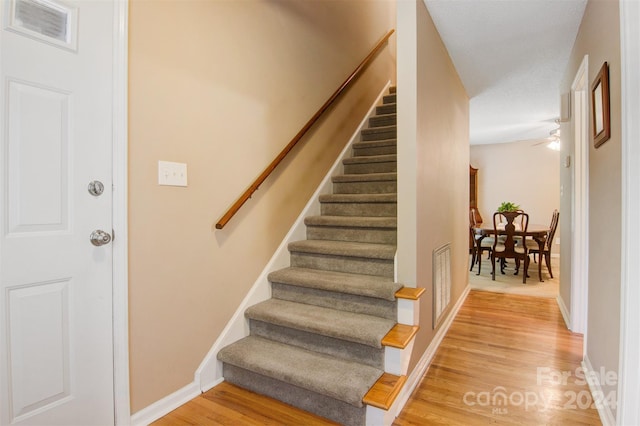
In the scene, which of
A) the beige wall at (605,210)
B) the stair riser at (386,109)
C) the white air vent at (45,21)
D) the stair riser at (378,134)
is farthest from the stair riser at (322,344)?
the stair riser at (386,109)

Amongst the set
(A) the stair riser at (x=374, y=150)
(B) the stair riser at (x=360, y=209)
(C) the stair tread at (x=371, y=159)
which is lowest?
(B) the stair riser at (x=360, y=209)

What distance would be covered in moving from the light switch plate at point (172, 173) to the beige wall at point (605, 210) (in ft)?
6.88

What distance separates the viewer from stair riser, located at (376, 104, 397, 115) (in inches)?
166

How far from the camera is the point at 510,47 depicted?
110 inches

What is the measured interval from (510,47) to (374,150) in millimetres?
1502

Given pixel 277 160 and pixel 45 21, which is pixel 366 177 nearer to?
pixel 277 160

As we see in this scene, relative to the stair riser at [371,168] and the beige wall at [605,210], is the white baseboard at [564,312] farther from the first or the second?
the stair riser at [371,168]

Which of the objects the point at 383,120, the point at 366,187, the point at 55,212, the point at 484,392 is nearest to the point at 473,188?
the point at 383,120

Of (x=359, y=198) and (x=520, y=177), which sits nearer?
(x=359, y=198)

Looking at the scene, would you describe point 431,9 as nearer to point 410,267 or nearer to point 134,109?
point 410,267

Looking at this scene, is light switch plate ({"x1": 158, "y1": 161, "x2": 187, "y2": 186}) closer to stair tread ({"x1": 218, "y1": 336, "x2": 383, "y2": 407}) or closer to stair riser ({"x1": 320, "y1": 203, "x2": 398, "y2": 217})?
stair tread ({"x1": 218, "y1": 336, "x2": 383, "y2": 407})

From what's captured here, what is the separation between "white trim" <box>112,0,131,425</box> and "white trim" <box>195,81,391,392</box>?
0.43 m

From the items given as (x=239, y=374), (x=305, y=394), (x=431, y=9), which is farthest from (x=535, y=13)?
(x=239, y=374)

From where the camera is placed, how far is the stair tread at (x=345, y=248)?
7.46 ft
